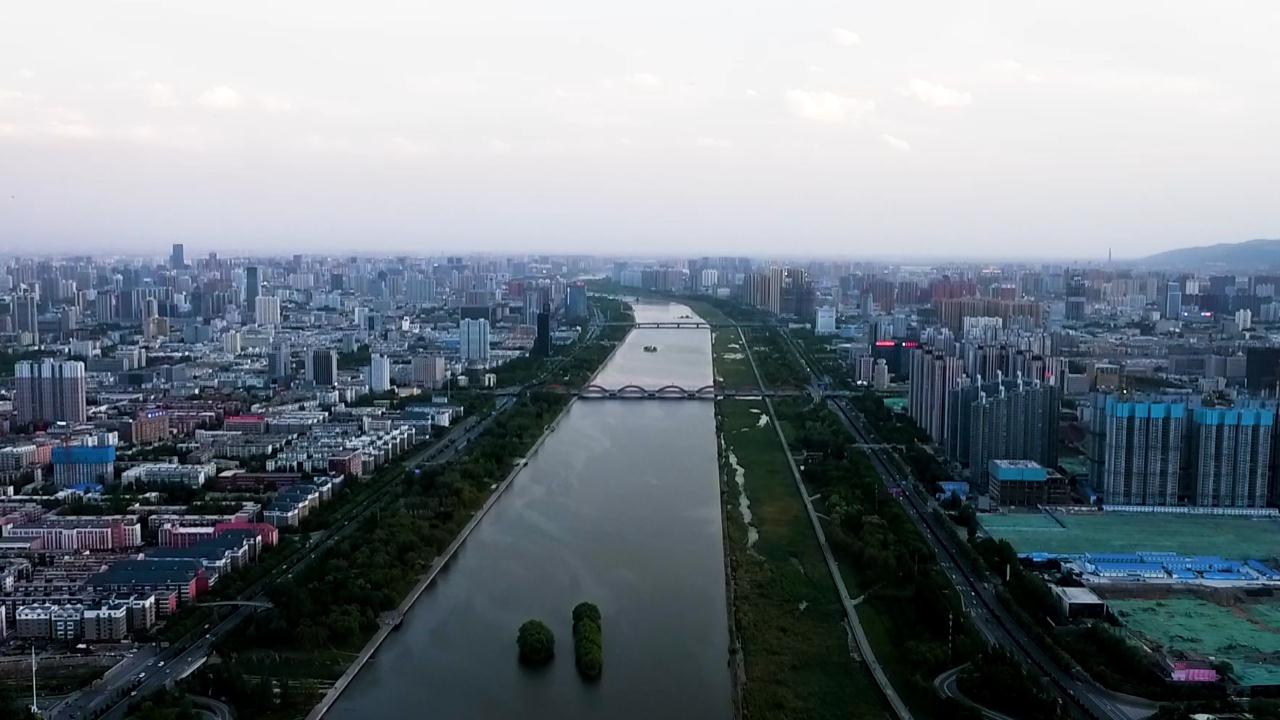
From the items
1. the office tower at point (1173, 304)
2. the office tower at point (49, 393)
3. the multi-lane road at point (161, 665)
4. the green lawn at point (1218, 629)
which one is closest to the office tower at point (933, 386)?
the green lawn at point (1218, 629)

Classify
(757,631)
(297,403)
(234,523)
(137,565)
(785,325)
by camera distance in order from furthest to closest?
(785,325), (297,403), (234,523), (137,565), (757,631)

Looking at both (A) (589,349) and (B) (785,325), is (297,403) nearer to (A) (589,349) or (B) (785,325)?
(A) (589,349)

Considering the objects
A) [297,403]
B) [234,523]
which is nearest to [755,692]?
[234,523]

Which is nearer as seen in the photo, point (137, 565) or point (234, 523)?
point (137, 565)

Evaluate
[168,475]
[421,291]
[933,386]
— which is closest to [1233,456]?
[933,386]

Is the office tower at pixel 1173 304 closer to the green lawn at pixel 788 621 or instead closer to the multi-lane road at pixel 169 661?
the green lawn at pixel 788 621

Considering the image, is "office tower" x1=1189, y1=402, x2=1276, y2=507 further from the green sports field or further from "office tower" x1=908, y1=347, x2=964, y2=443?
"office tower" x1=908, y1=347, x2=964, y2=443

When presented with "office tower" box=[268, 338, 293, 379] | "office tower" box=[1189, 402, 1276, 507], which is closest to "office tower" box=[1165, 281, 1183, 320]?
"office tower" box=[1189, 402, 1276, 507]
